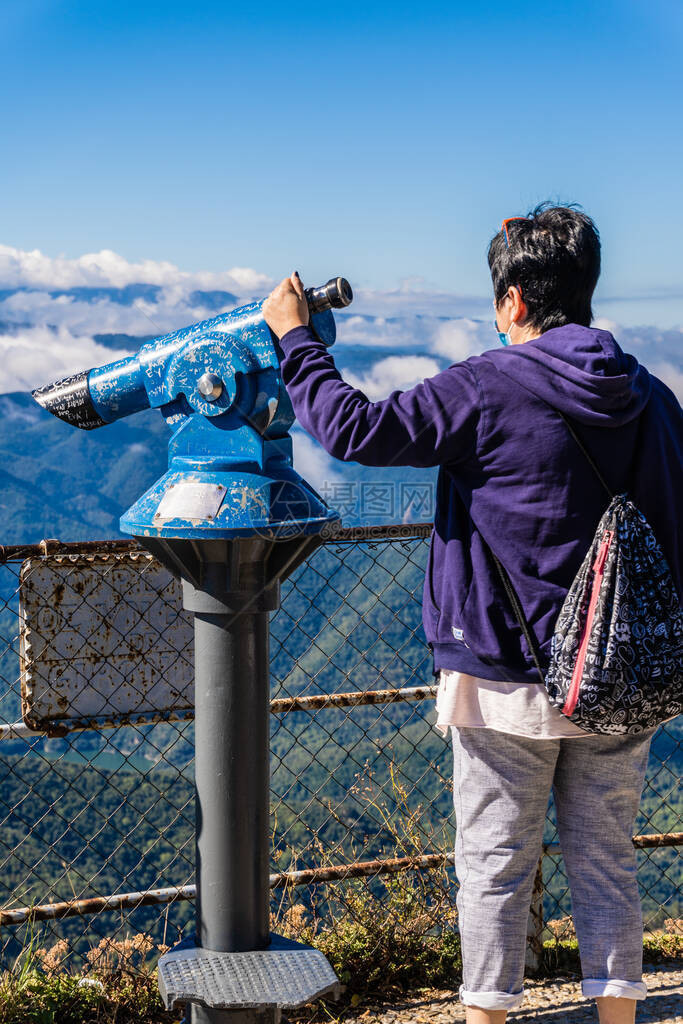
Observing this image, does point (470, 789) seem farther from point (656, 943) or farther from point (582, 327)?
point (656, 943)

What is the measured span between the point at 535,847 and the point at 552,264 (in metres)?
1.14

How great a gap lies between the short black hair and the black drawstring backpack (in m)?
0.29

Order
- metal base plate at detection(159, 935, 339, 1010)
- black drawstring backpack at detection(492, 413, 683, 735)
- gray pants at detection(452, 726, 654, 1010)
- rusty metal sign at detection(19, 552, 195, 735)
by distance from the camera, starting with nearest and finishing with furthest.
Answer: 1. black drawstring backpack at detection(492, 413, 683, 735)
2. gray pants at detection(452, 726, 654, 1010)
3. metal base plate at detection(159, 935, 339, 1010)
4. rusty metal sign at detection(19, 552, 195, 735)

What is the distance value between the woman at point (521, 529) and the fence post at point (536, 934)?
0.94 meters

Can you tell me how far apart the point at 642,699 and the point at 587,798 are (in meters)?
0.27

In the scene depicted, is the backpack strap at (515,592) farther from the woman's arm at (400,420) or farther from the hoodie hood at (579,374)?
the woman's arm at (400,420)

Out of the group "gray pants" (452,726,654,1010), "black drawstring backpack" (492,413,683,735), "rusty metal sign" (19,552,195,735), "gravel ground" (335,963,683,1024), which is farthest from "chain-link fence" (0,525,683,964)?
"black drawstring backpack" (492,413,683,735)

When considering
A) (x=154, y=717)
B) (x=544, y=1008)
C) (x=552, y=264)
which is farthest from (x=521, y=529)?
(x=544, y=1008)

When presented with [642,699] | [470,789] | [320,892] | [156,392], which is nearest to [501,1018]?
[470,789]

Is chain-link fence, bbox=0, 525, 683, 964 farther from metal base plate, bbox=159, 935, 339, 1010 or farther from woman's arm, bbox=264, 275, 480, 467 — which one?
woman's arm, bbox=264, 275, 480, 467

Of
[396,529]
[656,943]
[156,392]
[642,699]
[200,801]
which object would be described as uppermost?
[156,392]

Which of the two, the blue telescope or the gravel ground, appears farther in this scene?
the gravel ground

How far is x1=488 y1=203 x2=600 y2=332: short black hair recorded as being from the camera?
1854mm

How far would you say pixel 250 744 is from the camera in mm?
2062
